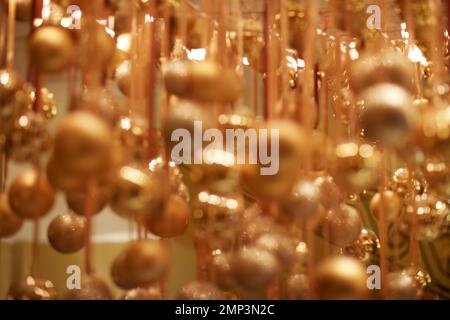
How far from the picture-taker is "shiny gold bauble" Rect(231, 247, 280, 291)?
0.51m

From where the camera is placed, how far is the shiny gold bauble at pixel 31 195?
547 millimetres

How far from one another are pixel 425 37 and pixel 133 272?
39 centimetres

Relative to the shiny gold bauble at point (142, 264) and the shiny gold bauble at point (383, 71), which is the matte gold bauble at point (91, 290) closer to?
the shiny gold bauble at point (142, 264)

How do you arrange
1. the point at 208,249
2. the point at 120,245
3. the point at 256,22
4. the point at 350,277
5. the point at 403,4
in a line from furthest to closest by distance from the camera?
the point at 120,245 < the point at 256,22 < the point at 208,249 < the point at 403,4 < the point at 350,277

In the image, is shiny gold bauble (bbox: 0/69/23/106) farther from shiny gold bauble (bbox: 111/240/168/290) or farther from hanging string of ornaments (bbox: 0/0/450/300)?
A: shiny gold bauble (bbox: 111/240/168/290)

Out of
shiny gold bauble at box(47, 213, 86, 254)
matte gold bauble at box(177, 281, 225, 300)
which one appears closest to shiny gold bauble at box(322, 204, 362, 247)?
matte gold bauble at box(177, 281, 225, 300)

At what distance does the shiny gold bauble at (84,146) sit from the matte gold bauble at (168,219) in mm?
83

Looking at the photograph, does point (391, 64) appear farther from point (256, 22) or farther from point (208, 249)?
point (256, 22)

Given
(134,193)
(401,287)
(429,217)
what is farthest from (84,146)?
(429,217)

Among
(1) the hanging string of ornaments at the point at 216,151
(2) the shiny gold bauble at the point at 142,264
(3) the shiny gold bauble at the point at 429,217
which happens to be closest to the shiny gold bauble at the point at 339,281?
(1) the hanging string of ornaments at the point at 216,151

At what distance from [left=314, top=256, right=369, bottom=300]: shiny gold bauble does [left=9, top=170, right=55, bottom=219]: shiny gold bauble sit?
0.64ft
